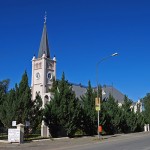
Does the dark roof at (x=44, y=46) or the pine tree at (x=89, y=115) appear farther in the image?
the dark roof at (x=44, y=46)

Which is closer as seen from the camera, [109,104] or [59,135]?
[59,135]

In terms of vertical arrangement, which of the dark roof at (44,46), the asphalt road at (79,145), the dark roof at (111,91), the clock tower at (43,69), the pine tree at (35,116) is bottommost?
the asphalt road at (79,145)

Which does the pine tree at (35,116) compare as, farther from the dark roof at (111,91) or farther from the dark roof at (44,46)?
the dark roof at (44,46)

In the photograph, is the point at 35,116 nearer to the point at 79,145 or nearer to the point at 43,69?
the point at 79,145

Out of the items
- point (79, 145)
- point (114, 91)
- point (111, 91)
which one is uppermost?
point (114, 91)

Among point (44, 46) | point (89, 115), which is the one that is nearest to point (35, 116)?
point (89, 115)

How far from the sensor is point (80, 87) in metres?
96.9

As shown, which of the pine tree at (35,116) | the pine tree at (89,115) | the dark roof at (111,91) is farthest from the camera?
the dark roof at (111,91)

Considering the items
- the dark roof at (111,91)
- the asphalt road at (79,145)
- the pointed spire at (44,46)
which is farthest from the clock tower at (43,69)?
the asphalt road at (79,145)

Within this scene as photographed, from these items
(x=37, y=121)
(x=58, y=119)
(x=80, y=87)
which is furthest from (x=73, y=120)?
(x=80, y=87)

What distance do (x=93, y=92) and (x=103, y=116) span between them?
3399 millimetres

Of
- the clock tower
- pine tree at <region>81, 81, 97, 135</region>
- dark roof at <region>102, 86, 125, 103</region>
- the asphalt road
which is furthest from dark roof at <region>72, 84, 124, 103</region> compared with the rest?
the asphalt road

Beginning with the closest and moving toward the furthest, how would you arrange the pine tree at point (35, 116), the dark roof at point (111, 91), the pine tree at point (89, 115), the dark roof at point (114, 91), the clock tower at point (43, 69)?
the pine tree at point (35, 116) < the pine tree at point (89, 115) < the dark roof at point (111, 91) < the dark roof at point (114, 91) < the clock tower at point (43, 69)

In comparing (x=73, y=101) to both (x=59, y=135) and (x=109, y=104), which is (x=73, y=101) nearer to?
(x=59, y=135)
